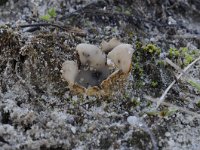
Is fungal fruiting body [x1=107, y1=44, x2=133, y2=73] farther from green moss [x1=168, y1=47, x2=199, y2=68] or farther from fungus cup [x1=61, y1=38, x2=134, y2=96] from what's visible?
green moss [x1=168, y1=47, x2=199, y2=68]

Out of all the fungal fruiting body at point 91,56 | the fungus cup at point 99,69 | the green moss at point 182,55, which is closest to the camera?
the fungus cup at point 99,69

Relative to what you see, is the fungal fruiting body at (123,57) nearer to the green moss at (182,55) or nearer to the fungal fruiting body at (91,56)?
the fungal fruiting body at (91,56)

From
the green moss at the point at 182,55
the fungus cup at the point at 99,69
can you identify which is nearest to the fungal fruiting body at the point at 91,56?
the fungus cup at the point at 99,69

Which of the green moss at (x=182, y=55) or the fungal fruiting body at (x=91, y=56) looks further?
the green moss at (x=182, y=55)

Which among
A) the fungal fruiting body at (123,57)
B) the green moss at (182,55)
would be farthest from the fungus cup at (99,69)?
the green moss at (182,55)

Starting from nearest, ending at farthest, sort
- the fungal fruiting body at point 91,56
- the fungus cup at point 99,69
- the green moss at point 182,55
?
the fungus cup at point 99,69, the fungal fruiting body at point 91,56, the green moss at point 182,55

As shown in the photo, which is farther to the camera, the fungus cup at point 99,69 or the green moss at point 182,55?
the green moss at point 182,55

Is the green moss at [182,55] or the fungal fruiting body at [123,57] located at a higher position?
the fungal fruiting body at [123,57]

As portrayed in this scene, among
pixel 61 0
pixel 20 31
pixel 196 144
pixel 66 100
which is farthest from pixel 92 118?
pixel 61 0

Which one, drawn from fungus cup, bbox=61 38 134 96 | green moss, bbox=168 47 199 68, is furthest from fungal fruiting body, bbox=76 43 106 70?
green moss, bbox=168 47 199 68

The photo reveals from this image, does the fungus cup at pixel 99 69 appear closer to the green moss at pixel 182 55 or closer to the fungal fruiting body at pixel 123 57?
the fungal fruiting body at pixel 123 57
